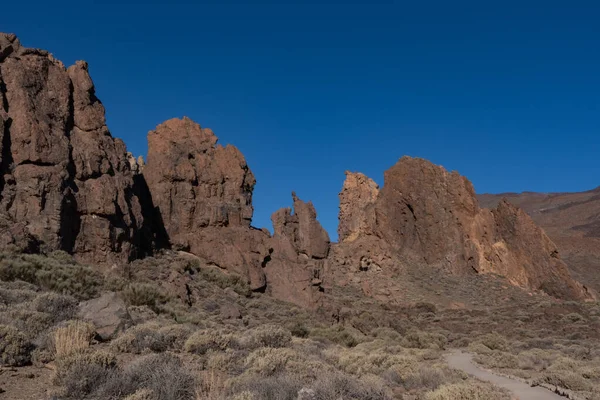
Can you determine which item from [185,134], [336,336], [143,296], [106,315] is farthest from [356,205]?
[106,315]

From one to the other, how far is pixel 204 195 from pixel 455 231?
38.5 metres

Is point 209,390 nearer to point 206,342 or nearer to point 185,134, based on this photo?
point 206,342

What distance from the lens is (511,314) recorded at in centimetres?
4347

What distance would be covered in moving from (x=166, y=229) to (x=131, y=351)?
26755 mm

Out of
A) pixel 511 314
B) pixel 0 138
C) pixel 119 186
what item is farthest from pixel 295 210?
pixel 0 138

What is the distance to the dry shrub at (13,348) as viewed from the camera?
779 centimetres

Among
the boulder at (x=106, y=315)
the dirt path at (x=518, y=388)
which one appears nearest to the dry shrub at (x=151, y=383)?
the boulder at (x=106, y=315)

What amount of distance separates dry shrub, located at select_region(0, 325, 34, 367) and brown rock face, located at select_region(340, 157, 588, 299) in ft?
181

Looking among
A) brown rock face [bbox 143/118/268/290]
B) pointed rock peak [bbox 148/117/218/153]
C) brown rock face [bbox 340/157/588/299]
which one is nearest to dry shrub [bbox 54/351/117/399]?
brown rock face [bbox 143/118/268/290]

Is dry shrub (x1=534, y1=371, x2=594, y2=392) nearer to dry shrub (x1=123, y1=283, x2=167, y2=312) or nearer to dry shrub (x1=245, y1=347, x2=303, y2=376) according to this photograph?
dry shrub (x1=245, y1=347, x2=303, y2=376)

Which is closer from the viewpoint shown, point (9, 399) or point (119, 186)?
point (9, 399)

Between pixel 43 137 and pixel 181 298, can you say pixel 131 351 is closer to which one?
pixel 181 298

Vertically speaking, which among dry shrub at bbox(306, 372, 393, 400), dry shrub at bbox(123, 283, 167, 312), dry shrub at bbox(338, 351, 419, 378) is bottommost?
dry shrub at bbox(338, 351, 419, 378)

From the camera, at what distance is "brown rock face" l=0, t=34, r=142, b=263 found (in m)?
25.0
